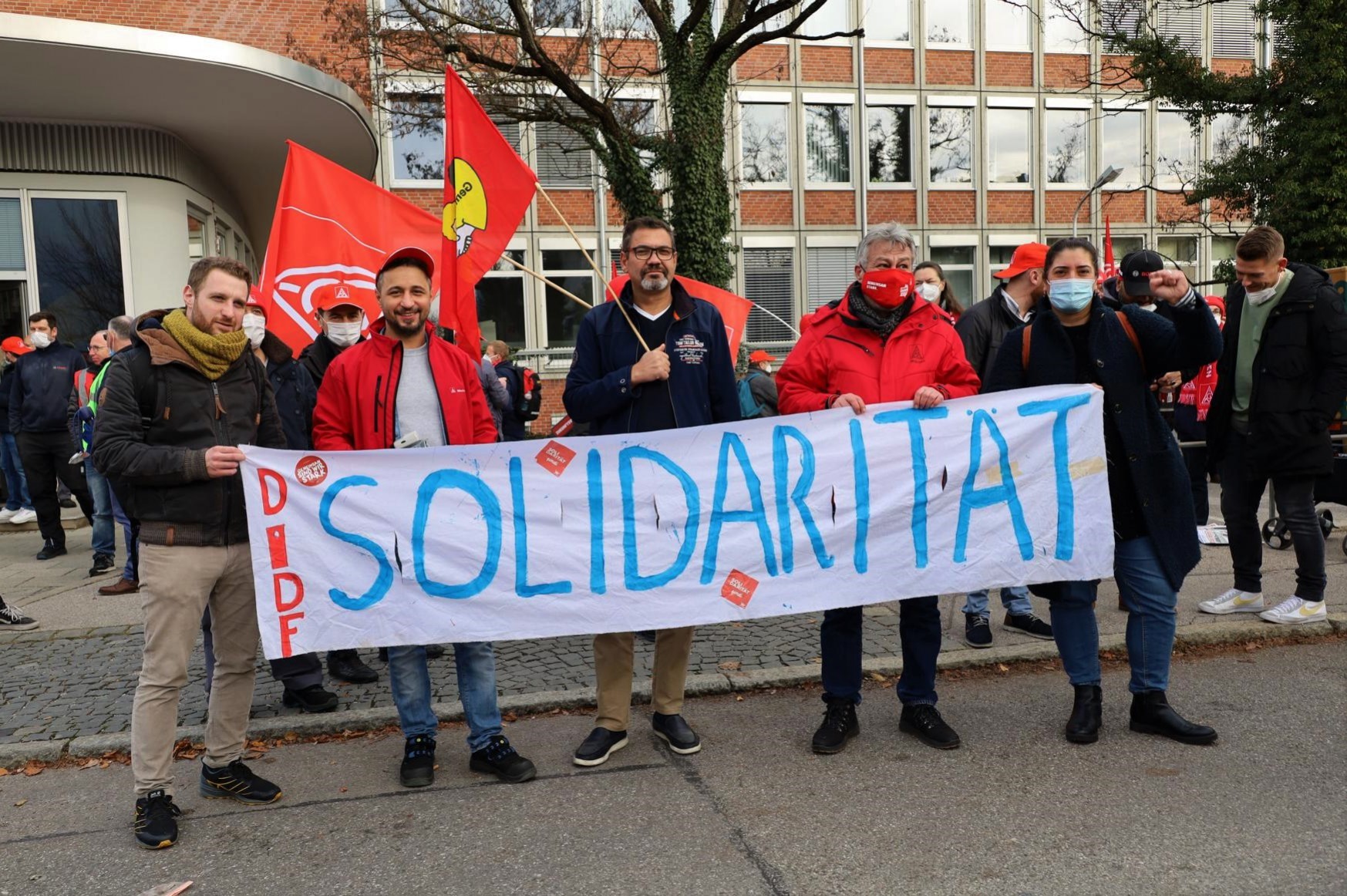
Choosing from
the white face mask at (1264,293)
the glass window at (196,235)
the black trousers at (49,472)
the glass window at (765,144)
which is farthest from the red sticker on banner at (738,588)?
the glass window at (765,144)

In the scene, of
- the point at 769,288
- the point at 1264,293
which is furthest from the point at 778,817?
the point at 769,288

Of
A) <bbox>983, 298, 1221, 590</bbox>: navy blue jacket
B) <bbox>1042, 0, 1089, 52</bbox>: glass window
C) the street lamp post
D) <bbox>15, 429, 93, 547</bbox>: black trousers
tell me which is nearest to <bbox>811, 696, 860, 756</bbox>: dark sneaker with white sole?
<bbox>983, 298, 1221, 590</bbox>: navy blue jacket

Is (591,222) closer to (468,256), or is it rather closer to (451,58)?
(451,58)

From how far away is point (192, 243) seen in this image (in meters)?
15.1

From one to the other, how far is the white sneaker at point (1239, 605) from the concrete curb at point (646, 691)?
241mm

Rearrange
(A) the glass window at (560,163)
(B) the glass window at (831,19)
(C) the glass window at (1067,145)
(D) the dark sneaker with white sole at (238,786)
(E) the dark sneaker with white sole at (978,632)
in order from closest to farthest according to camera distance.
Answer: (D) the dark sneaker with white sole at (238,786) < (E) the dark sneaker with white sole at (978,632) < (A) the glass window at (560,163) < (B) the glass window at (831,19) < (C) the glass window at (1067,145)

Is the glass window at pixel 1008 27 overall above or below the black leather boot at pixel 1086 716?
above

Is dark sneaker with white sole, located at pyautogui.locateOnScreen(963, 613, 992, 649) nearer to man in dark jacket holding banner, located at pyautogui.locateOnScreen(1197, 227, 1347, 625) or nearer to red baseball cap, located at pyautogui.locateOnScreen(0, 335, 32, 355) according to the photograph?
man in dark jacket holding banner, located at pyautogui.locateOnScreen(1197, 227, 1347, 625)

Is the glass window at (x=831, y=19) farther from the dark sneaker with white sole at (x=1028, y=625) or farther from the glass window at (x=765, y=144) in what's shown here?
the dark sneaker with white sole at (x=1028, y=625)

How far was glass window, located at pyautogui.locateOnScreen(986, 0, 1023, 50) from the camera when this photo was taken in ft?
100

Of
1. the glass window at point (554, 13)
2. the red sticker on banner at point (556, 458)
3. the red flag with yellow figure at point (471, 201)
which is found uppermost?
the glass window at point (554, 13)

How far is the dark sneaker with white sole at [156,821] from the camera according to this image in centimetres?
376

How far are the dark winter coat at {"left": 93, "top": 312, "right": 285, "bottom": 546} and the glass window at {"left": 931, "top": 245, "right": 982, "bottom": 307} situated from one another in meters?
28.9

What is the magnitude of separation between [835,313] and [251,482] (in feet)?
8.05
